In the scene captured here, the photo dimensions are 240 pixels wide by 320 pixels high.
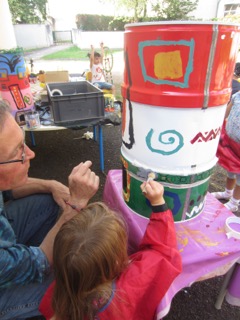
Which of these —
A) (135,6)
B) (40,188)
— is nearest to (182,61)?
(40,188)

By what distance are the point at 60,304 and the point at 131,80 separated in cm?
90

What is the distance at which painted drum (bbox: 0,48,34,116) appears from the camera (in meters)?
2.27

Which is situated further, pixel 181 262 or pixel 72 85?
pixel 72 85

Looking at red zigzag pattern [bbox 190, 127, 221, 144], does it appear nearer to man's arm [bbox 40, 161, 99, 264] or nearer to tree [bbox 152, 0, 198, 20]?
man's arm [bbox 40, 161, 99, 264]

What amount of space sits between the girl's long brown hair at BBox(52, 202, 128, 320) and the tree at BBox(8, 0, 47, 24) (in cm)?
2760

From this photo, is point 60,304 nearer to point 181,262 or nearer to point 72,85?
point 181,262

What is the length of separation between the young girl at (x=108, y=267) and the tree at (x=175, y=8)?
22.4 meters

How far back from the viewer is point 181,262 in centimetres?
92

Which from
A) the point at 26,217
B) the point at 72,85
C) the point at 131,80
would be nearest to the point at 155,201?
the point at 131,80

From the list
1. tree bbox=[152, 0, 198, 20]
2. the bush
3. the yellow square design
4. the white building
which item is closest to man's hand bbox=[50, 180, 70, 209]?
the yellow square design

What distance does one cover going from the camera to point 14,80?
2.36 m

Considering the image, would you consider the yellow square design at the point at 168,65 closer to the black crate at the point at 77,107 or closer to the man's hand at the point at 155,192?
the man's hand at the point at 155,192

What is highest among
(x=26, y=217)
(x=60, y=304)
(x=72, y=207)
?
(x=72, y=207)

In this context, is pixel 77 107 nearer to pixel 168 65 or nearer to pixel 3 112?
pixel 3 112
